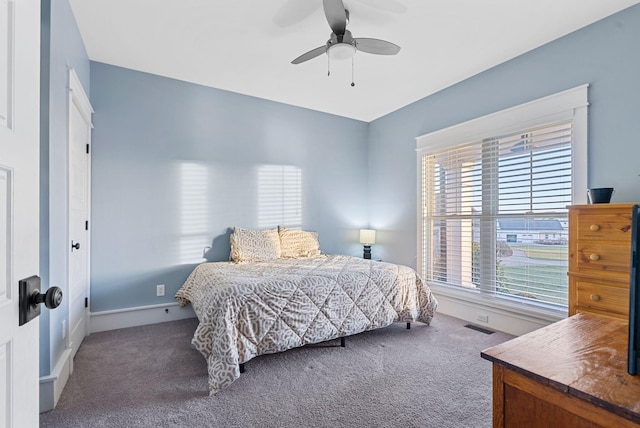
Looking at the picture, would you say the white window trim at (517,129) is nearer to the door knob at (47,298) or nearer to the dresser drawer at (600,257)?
the dresser drawer at (600,257)

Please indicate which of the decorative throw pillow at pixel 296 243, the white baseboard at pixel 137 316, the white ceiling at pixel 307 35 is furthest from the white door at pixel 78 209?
the decorative throw pillow at pixel 296 243

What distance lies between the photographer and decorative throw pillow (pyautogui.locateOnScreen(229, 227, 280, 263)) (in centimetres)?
363

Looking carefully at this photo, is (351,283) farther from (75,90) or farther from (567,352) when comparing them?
(75,90)

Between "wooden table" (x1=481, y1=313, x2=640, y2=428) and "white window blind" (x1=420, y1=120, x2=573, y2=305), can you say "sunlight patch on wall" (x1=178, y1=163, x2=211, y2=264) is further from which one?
"wooden table" (x1=481, y1=313, x2=640, y2=428)

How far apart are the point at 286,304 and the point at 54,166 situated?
5.93ft

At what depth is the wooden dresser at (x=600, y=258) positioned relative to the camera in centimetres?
210

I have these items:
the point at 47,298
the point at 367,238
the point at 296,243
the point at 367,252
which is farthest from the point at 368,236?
the point at 47,298

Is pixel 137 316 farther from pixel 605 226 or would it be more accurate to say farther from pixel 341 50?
pixel 605 226

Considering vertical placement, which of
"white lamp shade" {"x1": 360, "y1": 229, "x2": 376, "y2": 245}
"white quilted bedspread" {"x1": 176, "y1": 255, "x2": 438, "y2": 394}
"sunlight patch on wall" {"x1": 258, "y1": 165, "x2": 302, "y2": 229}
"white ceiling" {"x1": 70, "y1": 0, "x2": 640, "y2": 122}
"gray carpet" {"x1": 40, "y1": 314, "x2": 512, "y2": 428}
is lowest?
"gray carpet" {"x1": 40, "y1": 314, "x2": 512, "y2": 428}

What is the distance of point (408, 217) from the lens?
14.3ft

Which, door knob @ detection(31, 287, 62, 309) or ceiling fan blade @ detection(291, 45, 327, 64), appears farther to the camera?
ceiling fan blade @ detection(291, 45, 327, 64)

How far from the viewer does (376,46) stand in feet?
8.19

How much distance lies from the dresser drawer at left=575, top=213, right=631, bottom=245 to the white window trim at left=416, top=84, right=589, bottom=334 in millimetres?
487

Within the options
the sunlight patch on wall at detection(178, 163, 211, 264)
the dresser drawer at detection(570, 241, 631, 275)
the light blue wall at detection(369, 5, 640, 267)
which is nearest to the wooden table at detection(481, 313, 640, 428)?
the dresser drawer at detection(570, 241, 631, 275)
